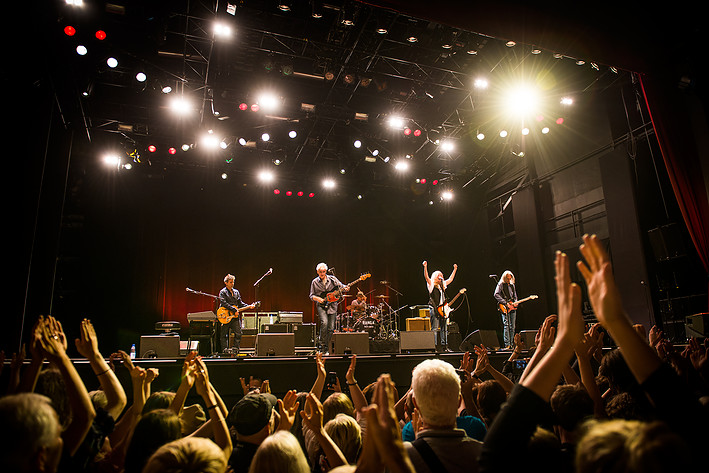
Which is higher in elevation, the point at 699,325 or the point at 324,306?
the point at 324,306

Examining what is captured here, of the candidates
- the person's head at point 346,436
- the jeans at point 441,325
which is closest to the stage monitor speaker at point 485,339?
the jeans at point 441,325

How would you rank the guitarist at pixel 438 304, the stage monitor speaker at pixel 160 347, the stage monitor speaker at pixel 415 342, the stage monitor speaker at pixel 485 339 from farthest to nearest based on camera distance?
the guitarist at pixel 438 304 < the stage monitor speaker at pixel 485 339 < the stage monitor speaker at pixel 415 342 < the stage monitor speaker at pixel 160 347

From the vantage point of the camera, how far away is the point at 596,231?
992 cm

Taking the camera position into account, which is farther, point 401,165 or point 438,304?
Answer: point 401,165

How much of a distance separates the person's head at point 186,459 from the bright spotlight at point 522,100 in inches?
370

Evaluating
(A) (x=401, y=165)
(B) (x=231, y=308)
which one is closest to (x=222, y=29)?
(B) (x=231, y=308)

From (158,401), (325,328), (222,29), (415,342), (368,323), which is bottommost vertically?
(158,401)

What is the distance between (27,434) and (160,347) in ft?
17.3

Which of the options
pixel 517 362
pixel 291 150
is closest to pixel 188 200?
pixel 291 150

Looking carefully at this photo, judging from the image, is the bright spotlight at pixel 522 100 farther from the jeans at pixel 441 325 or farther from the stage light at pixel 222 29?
the stage light at pixel 222 29

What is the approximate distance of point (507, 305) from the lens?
9094 mm

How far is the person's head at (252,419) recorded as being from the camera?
7.12ft

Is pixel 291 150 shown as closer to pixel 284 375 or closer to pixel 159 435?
pixel 284 375

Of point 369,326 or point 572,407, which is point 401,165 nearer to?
point 369,326
